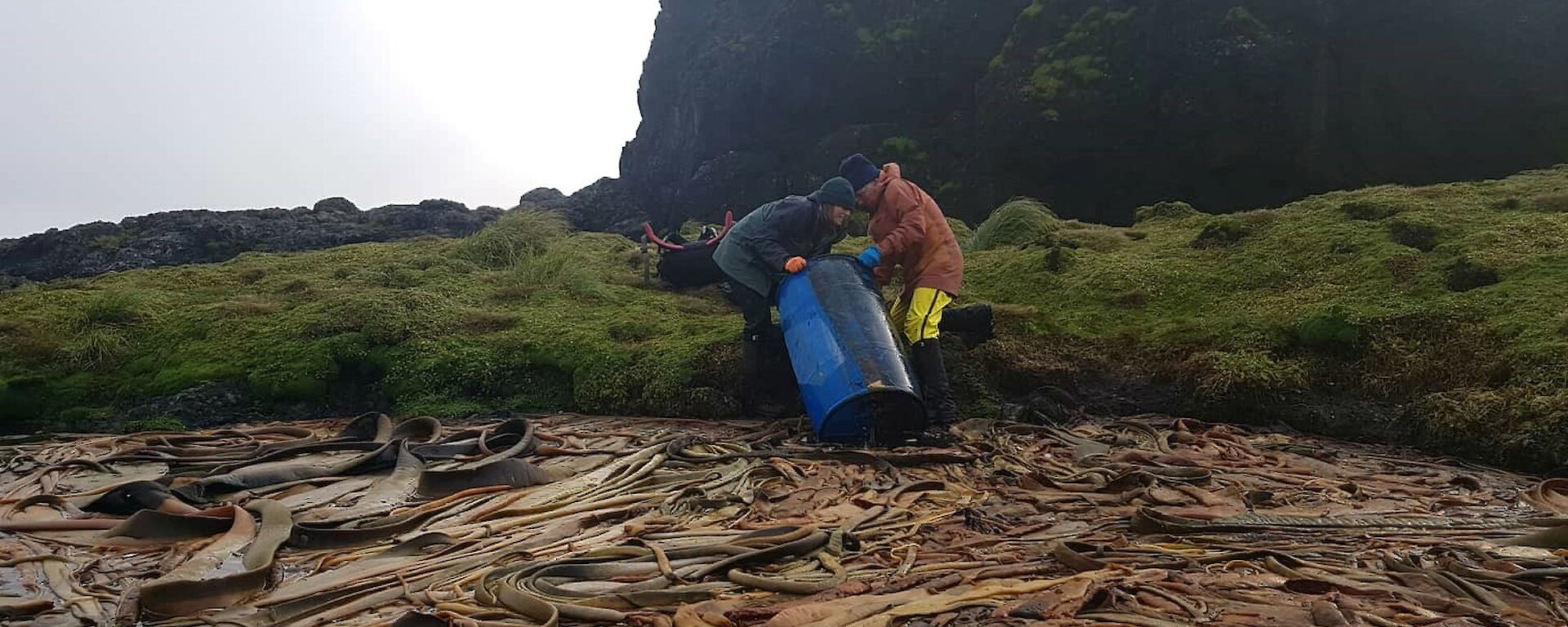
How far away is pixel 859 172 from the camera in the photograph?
812 cm

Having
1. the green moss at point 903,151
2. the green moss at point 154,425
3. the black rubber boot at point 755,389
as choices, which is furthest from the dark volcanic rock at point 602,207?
the black rubber boot at point 755,389

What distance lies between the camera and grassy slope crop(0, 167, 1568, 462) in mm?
6699

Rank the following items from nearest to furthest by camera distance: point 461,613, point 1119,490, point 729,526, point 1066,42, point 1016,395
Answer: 1. point 461,613
2. point 729,526
3. point 1119,490
4. point 1016,395
5. point 1066,42

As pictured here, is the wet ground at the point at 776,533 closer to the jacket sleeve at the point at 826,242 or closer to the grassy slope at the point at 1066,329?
the grassy slope at the point at 1066,329

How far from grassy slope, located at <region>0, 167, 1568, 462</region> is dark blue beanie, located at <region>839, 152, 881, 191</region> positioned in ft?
5.94

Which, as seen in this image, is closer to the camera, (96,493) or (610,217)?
(96,493)

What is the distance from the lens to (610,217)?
34.8 metres

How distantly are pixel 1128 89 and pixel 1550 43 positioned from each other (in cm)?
799

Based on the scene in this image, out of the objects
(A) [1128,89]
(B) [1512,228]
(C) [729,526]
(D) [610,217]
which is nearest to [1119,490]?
(C) [729,526]

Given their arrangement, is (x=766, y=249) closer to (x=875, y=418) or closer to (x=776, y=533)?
(x=875, y=418)

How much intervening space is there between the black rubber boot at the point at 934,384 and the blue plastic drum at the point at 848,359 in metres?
0.57

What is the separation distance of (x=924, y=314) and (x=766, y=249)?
4.54 ft

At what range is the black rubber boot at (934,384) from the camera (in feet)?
23.3

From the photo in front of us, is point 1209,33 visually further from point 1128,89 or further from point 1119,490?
point 1119,490
